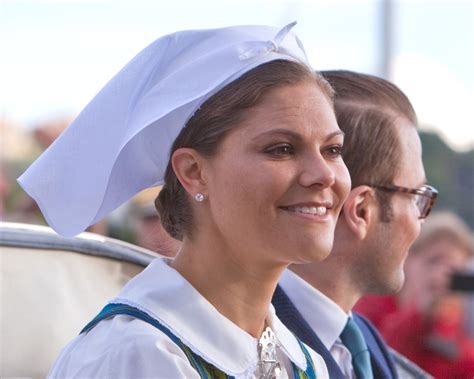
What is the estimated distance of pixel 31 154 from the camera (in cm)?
878

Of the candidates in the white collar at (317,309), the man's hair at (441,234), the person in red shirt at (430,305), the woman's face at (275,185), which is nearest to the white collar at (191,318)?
the woman's face at (275,185)

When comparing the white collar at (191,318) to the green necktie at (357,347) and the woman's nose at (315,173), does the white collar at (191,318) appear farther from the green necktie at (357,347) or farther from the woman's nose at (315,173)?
the green necktie at (357,347)

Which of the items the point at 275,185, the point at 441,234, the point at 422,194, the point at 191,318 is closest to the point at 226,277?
the point at 191,318

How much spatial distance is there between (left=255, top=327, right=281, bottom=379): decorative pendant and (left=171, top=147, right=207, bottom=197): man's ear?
0.33 metres

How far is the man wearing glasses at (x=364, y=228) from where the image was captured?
111 inches

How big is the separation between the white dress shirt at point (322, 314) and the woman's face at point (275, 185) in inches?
29.9

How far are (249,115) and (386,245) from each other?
3.10 ft

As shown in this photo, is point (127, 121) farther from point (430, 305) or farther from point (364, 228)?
point (430, 305)

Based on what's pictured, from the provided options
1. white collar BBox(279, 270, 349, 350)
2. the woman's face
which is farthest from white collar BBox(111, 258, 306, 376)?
white collar BBox(279, 270, 349, 350)

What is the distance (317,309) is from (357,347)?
0.53 ft

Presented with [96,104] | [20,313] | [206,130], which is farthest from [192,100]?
[20,313]

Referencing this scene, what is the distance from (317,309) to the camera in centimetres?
279

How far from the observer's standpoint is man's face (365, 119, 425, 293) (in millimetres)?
2861

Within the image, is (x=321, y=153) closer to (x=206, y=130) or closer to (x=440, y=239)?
(x=206, y=130)
